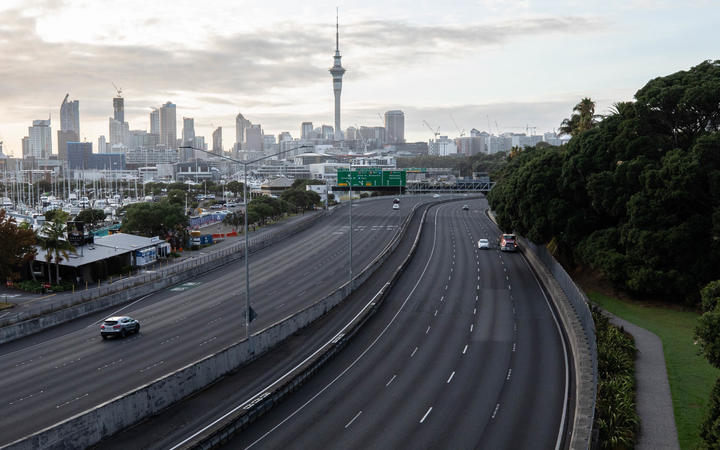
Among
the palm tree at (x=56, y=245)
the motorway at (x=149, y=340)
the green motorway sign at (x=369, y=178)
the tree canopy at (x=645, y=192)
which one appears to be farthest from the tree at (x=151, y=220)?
the tree canopy at (x=645, y=192)

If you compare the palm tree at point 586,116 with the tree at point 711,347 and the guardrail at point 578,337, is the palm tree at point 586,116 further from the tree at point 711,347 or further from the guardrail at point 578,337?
the tree at point 711,347

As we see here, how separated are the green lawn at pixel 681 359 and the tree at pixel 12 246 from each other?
45.4 metres

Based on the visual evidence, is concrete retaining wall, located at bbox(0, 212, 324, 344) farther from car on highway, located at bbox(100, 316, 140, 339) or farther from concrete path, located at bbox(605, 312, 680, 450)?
concrete path, located at bbox(605, 312, 680, 450)

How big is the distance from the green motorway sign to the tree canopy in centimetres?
4337

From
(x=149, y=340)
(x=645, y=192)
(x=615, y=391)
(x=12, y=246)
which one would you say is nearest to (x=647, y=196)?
(x=645, y=192)

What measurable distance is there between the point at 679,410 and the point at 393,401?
11.3 meters

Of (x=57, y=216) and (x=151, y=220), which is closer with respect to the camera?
(x=57, y=216)

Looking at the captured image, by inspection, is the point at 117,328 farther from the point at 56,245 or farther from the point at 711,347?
the point at 711,347

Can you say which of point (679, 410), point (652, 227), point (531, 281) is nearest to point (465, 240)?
point (531, 281)

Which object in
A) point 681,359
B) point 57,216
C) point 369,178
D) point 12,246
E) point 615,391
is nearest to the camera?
point 615,391

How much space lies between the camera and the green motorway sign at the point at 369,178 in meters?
104

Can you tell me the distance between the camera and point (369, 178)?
4124 inches

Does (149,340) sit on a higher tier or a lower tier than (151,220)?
lower

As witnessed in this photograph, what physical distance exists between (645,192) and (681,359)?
59.8 ft
